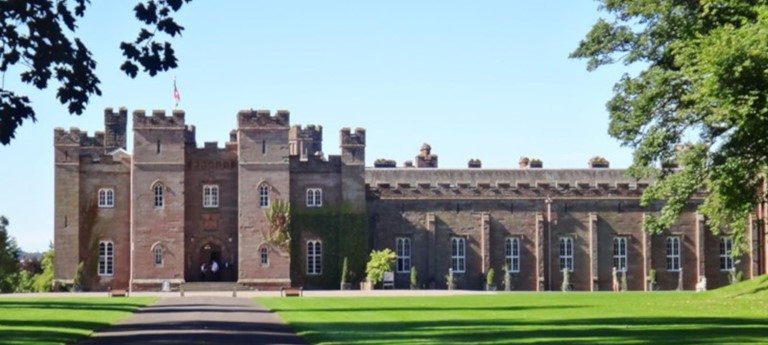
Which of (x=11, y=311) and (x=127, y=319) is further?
(x=11, y=311)

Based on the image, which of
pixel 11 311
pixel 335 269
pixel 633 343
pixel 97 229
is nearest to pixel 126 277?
pixel 97 229

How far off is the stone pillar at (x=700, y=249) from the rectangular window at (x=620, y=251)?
3.49 meters

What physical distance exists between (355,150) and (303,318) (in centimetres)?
3622

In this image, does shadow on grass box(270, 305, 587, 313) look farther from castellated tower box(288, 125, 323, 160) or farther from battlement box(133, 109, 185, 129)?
castellated tower box(288, 125, 323, 160)

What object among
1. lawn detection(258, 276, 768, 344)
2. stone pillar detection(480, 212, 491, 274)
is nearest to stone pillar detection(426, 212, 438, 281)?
stone pillar detection(480, 212, 491, 274)

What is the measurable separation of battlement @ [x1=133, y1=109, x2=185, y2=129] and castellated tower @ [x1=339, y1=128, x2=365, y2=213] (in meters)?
7.64

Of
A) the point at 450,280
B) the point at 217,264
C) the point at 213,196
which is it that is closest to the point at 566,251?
the point at 450,280

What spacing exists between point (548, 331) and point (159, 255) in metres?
44.2

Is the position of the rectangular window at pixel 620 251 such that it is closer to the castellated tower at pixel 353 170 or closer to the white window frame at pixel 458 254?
the white window frame at pixel 458 254

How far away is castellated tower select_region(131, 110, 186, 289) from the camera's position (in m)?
74.6

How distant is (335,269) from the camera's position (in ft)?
249

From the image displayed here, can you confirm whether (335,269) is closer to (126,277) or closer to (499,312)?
(126,277)

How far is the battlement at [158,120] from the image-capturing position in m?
74.6

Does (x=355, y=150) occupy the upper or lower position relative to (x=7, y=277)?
upper
